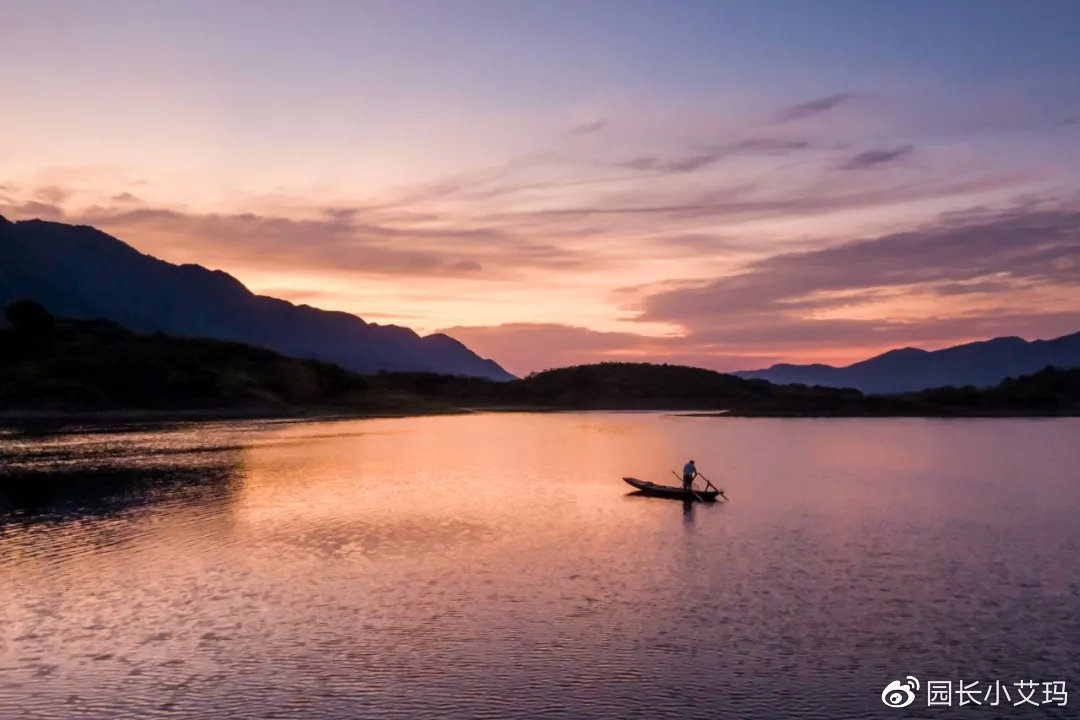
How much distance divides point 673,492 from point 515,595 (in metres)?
28.7

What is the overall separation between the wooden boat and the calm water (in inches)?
58.4

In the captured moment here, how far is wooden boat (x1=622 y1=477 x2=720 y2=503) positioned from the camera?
5666 centimetres

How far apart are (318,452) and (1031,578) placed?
69352 mm

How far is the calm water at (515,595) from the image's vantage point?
69.5 feet

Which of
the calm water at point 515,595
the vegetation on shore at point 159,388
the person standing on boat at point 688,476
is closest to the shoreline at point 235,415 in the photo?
the vegetation on shore at point 159,388

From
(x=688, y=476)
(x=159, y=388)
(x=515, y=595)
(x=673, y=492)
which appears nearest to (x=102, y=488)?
(x=673, y=492)

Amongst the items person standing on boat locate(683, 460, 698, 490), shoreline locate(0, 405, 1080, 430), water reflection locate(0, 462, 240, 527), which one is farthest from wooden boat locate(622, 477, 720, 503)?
shoreline locate(0, 405, 1080, 430)

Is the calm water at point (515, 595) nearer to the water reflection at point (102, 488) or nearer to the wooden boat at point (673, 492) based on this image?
the water reflection at point (102, 488)

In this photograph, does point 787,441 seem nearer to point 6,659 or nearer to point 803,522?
point 803,522

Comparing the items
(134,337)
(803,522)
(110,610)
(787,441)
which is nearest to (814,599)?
(803,522)

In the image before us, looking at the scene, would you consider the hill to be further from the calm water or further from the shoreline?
the calm water

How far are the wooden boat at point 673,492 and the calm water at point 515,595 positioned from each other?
1.48m

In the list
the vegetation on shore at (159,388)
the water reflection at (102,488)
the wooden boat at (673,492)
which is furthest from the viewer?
the vegetation on shore at (159,388)

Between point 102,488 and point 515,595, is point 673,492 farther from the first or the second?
point 102,488
